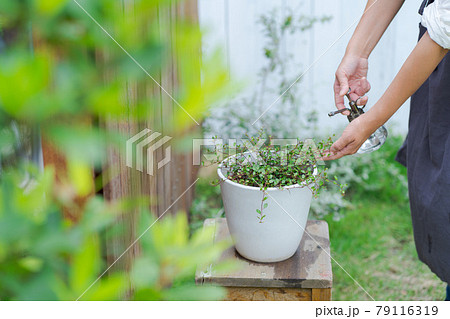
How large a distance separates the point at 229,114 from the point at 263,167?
1366 mm

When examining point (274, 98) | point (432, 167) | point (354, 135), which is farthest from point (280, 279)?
point (274, 98)

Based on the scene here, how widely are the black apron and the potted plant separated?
0.31 metres

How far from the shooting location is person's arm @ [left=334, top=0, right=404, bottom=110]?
1.43 metres

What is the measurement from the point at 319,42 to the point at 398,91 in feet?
6.44

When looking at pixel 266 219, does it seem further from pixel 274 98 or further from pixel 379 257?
pixel 274 98

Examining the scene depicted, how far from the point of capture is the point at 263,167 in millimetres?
1329

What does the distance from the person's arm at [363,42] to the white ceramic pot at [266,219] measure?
37cm

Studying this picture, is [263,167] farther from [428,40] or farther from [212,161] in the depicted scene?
[428,40]

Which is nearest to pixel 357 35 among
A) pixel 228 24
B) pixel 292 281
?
pixel 292 281

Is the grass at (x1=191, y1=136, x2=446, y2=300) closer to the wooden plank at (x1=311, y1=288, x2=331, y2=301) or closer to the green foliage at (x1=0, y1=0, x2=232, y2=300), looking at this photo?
the wooden plank at (x1=311, y1=288, x2=331, y2=301)

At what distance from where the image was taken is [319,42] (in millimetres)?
3062

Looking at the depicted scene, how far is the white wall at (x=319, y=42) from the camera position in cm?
291

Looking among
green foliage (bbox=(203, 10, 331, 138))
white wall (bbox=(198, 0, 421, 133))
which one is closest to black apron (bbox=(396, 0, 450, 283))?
green foliage (bbox=(203, 10, 331, 138))

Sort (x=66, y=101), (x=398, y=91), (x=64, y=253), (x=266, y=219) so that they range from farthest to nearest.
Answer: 1. (x=266, y=219)
2. (x=398, y=91)
3. (x=64, y=253)
4. (x=66, y=101)
